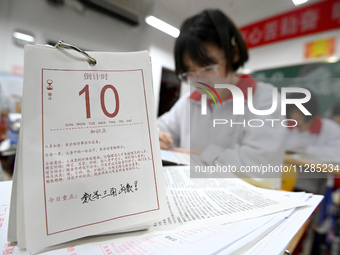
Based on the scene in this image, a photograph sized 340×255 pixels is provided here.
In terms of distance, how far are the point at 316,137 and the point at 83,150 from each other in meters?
2.27

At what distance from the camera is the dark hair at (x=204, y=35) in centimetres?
69

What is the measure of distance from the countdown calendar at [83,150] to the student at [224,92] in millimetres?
440

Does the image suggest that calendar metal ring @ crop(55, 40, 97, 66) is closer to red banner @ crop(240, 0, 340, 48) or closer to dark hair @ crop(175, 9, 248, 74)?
dark hair @ crop(175, 9, 248, 74)

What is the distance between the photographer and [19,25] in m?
1.57

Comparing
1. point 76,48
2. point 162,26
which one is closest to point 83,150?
point 76,48

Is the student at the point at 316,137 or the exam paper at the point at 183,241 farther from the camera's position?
the student at the point at 316,137

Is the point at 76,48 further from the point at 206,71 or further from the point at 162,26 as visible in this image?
the point at 162,26

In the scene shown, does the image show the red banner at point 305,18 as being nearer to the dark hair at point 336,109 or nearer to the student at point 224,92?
the student at point 224,92

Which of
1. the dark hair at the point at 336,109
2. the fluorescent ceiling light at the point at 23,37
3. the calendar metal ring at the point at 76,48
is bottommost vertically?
the calendar metal ring at the point at 76,48

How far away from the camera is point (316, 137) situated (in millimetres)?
1771

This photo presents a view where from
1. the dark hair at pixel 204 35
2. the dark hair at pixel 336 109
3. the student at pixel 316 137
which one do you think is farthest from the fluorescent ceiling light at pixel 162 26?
the dark hair at pixel 336 109

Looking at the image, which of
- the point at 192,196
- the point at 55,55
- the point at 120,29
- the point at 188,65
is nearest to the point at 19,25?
the point at 120,29

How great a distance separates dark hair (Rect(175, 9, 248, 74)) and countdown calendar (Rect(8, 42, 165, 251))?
55 centimetres

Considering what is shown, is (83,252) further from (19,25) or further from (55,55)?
(19,25)
